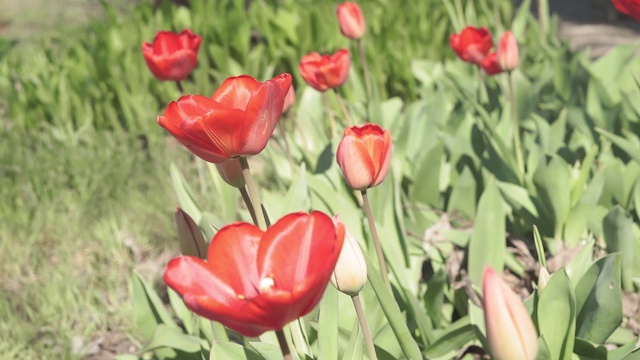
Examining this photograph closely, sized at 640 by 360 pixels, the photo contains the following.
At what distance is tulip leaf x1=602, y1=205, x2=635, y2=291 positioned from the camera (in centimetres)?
176

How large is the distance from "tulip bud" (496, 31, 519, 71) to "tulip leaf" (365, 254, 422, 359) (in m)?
0.92

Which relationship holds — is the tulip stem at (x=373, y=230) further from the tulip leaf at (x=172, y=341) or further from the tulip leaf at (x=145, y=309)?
the tulip leaf at (x=145, y=309)

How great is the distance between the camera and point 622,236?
5.83 ft

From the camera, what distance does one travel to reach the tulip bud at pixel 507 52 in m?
2.06

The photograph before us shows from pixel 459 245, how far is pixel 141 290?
2.60 feet

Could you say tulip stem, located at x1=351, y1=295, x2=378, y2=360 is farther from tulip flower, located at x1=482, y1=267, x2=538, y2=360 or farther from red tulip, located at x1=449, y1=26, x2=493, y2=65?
red tulip, located at x1=449, y1=26, x2=493, y2=65

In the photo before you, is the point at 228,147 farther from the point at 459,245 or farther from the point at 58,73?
the point at 58,73

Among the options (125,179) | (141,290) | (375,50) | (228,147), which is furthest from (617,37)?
(228,147)

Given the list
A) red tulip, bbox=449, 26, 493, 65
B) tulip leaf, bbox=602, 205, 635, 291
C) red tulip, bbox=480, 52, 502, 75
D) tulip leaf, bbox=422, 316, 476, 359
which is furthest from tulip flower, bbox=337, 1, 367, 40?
tulip leaf, bbox=422, 316, 476, 359

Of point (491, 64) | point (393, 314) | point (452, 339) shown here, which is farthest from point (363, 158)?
point (491, 64)

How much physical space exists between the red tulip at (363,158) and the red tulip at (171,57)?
87 cm

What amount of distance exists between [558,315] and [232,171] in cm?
63

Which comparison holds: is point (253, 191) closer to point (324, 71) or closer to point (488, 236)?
point (488, 236)

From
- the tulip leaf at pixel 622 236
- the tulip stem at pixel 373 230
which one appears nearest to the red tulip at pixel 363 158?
the tulip stem at pixel 373 230
